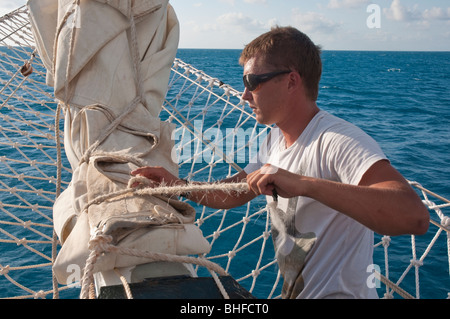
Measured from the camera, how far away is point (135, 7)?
6.70ft

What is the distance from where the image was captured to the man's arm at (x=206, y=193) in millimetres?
1516

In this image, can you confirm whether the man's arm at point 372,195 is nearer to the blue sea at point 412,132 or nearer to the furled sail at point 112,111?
the furled sail at point 112,111

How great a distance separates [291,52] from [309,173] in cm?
38

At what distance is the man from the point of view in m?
1.02

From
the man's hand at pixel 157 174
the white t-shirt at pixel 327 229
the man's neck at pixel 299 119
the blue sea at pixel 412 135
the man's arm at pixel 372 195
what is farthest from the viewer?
the blue sea at pixel 412 135

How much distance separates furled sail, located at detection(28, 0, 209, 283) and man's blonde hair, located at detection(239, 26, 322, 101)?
0.57 metres

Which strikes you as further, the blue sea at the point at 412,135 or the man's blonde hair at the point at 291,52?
the blue sea at the point at 412,135

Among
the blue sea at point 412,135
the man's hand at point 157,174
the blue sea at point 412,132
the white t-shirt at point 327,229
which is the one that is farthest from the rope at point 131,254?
the blue sea at point 412,135

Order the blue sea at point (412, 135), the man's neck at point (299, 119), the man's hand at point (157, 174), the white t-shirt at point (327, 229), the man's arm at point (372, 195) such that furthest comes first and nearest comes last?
the blue sea at point (412, 135), the man's hand at point (157, 174), the man's neck at point (299, 119), the white t-shirt at point (327, 229), the man's arm at point (372, 195)

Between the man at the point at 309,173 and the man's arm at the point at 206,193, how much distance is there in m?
0.28

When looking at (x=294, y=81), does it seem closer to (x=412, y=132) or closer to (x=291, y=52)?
(x=291, y=52)

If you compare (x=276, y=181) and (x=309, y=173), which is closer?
(x=276, y=181)

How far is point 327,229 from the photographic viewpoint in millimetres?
1217

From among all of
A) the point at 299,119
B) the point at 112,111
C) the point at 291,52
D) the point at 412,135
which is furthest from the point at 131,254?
the point at 412,135
